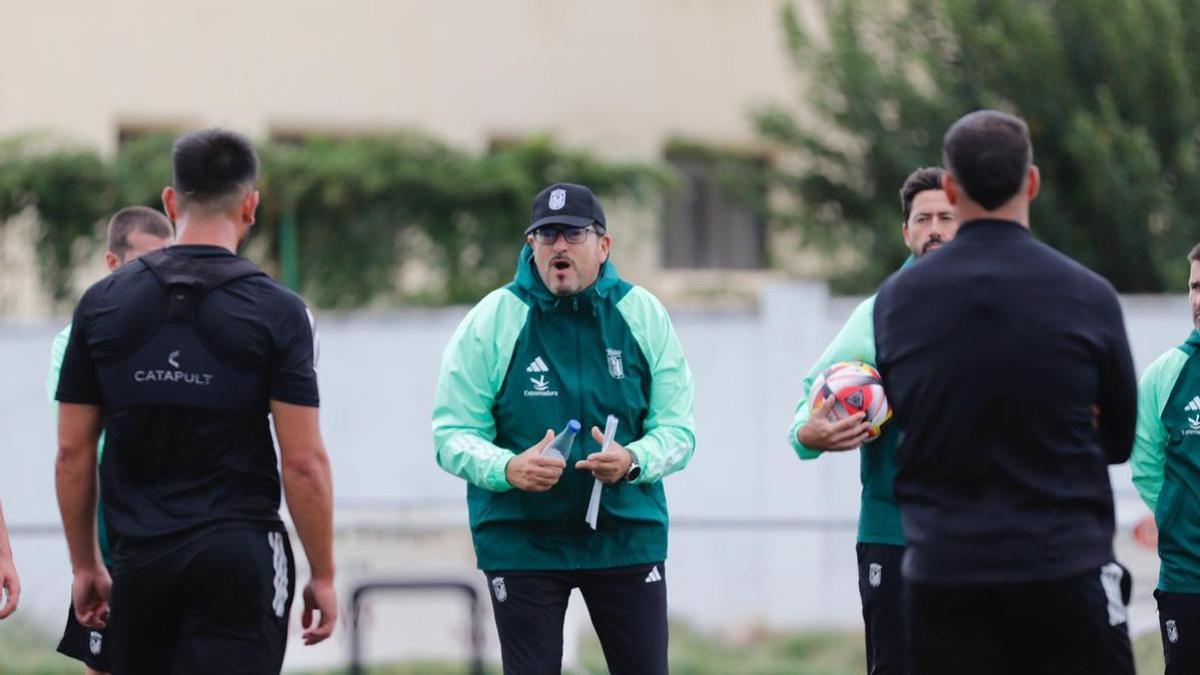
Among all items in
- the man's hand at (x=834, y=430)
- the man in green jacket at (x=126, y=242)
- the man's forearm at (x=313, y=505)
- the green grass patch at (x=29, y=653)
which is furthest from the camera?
the green grass patch at (x=29, y=653)

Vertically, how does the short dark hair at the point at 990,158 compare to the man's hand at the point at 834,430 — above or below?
above

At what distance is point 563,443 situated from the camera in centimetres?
625

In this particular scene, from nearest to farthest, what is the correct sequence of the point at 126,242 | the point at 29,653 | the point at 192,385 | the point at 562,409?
the point at 192,385 → the point at 562,409 → the point at 126,242 → the point at 29,653

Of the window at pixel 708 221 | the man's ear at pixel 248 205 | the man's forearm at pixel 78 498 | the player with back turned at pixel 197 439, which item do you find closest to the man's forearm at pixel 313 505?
the player with back turned at pixel 197 439

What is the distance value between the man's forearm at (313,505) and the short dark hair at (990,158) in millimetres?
2084

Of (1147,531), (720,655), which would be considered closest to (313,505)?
(1147,531)

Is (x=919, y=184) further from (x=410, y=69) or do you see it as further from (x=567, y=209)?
(x=410, y=69)

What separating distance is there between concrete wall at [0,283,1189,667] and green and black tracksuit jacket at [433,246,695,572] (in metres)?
6.24

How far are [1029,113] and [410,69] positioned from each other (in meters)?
6.99

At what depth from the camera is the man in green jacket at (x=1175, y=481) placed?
641cm

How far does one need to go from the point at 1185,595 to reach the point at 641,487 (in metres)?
2.04

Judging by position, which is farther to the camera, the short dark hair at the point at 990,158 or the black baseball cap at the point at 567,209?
the black baseball cap at the point at 567,209

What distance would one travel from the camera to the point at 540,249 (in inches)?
254

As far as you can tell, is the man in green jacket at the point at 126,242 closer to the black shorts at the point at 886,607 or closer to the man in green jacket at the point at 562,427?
the man in green jacket at the point at 562,427
